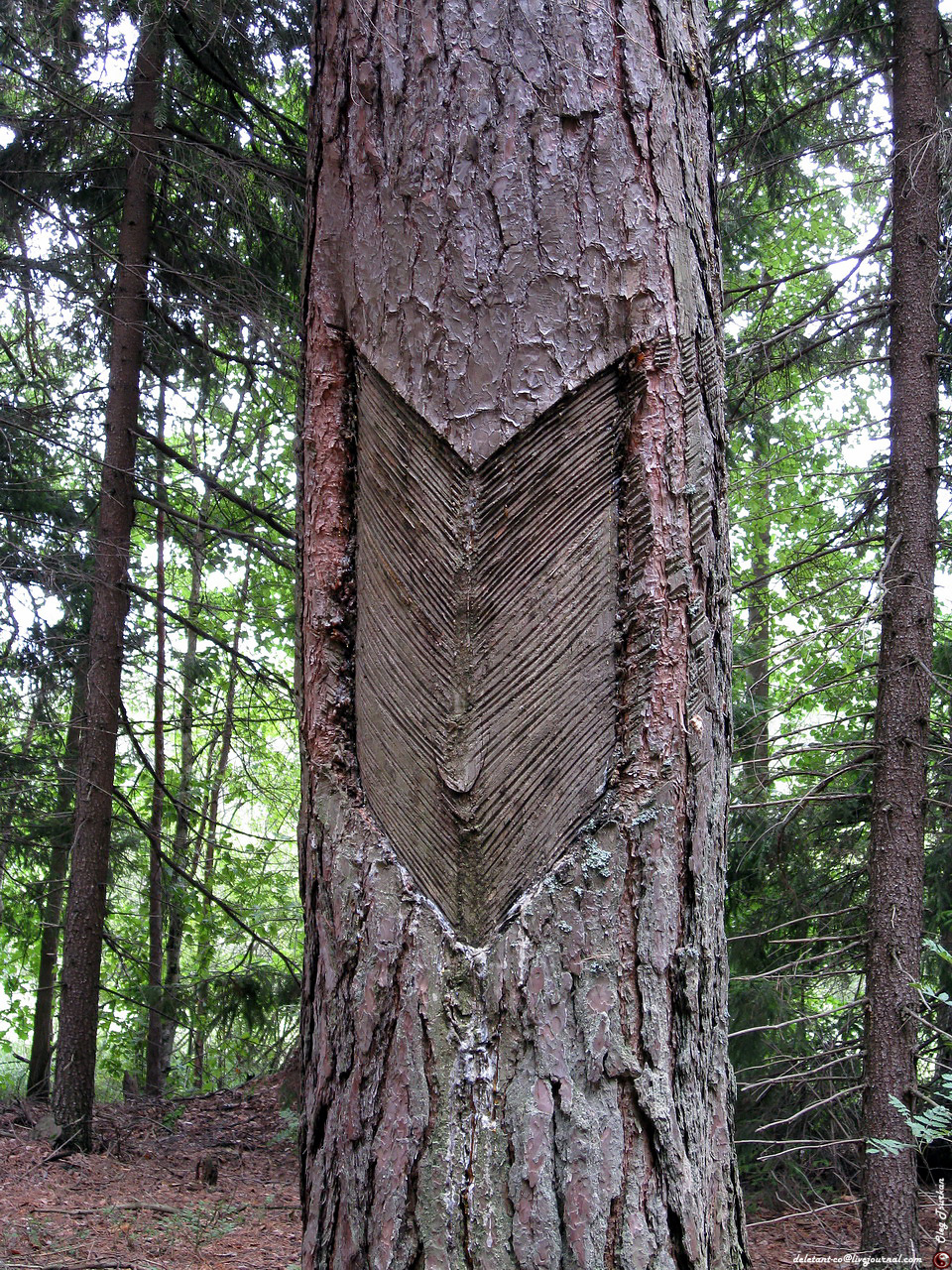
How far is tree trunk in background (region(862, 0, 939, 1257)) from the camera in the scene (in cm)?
582

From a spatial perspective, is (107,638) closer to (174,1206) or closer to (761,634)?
(174,1206)

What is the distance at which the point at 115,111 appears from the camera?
824cm

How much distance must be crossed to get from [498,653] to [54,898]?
36.0ft

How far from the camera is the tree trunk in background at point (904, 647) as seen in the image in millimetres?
5824

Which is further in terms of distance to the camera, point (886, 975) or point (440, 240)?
point (886, 975)

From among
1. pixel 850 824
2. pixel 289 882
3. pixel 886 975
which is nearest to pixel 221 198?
pixel 850 824

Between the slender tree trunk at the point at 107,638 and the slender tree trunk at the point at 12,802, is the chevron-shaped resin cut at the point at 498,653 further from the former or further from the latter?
the slender tree trunk at the point at 12,802

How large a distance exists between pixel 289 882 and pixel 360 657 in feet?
39.9

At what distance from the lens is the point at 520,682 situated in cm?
147

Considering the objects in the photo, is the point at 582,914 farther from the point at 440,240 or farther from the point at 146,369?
the point at 146,369

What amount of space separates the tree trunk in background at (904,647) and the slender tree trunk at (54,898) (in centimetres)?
651

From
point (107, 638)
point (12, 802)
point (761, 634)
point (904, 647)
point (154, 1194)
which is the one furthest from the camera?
point (761, 634)

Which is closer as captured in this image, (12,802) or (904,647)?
(904,647)

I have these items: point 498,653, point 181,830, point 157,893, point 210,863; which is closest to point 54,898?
point 157,893
